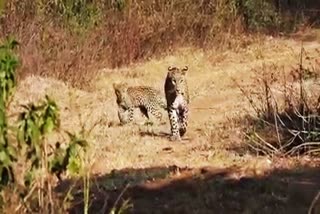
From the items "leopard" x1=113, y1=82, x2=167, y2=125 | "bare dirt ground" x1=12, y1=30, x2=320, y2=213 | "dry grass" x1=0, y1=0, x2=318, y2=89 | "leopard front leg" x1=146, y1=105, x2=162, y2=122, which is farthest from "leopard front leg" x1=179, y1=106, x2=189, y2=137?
"dry grass" x1=0, y1=0, x2=318, y2=89

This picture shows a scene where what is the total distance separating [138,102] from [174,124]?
1.08m

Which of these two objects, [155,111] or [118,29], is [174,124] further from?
[118,29]

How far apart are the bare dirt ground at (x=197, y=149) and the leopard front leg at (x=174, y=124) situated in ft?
0.41

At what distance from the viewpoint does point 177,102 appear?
1163 centimetres

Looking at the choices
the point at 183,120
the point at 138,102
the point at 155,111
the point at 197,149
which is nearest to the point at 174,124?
the point at 183,120

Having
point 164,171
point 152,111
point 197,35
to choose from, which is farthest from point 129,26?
point 164,171

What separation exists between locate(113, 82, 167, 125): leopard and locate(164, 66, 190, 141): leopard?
1.96 ft

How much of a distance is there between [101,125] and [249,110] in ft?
5.94

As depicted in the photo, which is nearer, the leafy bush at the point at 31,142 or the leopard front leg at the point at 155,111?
the leafy bush at the point at 31,142

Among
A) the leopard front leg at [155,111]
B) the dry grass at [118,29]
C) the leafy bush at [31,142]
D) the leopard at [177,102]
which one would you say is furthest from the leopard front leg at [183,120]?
the leafy bush at [31,142]

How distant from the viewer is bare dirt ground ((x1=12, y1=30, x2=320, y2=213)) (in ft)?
24.3

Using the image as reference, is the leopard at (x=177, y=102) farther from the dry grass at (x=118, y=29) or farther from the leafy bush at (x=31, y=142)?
the leafy bush at (x=31, y=142)

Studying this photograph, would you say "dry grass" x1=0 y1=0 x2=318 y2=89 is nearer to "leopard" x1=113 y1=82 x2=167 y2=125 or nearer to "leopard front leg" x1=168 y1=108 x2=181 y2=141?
"leopard" x1=113 y1=82 x2=167 y2=125

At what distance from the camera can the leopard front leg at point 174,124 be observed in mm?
11508
